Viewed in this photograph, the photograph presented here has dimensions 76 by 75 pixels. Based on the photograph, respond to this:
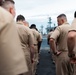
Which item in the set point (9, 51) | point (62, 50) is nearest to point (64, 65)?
point (62, 50)

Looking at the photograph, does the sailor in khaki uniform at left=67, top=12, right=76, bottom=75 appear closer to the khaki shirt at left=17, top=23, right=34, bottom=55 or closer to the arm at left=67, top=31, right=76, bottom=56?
the arm at left=67, top=31, right=76, bottom=56

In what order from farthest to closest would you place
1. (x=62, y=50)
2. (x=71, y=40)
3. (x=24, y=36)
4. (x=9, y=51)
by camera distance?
(x=24, y=36) < (x=62, y=50) < (x=71, y=40) < (x=9, y=51)

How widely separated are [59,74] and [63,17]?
1.52 metres

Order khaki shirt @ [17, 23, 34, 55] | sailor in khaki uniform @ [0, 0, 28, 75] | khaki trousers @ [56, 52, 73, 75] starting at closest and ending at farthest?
sailor in khaki uniform @ [0, 0, 28, 75] → khaki trousers @ [56, 52, 73, 75] → khaki shirt @ [17, 23, 34, 55]

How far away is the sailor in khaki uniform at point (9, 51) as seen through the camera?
251cm

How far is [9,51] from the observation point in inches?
99.5

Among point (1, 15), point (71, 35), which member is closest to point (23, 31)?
point (71, 35)

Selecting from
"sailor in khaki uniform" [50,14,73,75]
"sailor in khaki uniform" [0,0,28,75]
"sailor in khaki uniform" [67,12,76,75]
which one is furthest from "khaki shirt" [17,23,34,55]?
"sailor in khaki uniform" [0,0,28,75]

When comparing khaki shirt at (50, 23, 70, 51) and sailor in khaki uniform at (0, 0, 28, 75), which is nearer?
sailor in khaki uniform at (0, 0, 28, 75)

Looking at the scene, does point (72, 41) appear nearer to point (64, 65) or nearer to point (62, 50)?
point (62, 50)

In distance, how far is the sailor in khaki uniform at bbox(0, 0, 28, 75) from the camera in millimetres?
2512

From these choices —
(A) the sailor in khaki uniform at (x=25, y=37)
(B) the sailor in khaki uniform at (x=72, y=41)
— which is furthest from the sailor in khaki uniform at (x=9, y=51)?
(A) the sailor in khaki uniform at (x=25, y=37)

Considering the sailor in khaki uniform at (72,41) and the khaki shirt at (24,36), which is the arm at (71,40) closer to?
the sailor in khaki uniform at (72,41)

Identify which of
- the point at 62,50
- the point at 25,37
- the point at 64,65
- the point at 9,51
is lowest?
the point at 64,65
